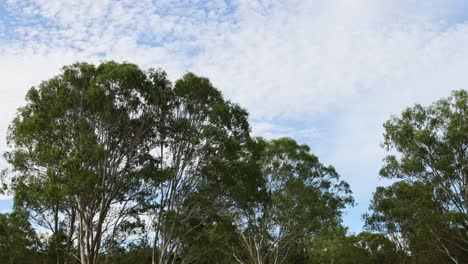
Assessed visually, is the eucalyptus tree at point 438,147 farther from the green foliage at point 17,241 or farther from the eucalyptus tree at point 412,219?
the green foliage at point 17,241

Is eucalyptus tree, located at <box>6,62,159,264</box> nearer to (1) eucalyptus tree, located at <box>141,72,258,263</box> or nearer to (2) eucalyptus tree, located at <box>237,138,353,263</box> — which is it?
(1) eucalyptus tree, located at <box>141,72,258,263</box>

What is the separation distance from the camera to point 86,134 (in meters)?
20.6

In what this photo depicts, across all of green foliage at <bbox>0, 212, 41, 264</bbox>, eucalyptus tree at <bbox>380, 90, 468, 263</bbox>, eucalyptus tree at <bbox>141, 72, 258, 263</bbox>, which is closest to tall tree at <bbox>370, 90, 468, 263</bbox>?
eucalyptus tree at <bbox>380, 90, 468, 263</bbox>

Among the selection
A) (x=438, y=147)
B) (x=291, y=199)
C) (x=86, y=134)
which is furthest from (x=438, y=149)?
(x=86, y=134)

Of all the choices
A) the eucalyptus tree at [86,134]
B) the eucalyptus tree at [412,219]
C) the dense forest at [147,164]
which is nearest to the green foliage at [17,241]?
the dense forest at [147,164]

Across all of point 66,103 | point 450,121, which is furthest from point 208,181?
point 450,121

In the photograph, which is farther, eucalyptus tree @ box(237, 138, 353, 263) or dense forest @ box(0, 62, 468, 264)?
eucalyptus tree @ box(237, 138, 353, 263)

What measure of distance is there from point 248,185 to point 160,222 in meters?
4.81

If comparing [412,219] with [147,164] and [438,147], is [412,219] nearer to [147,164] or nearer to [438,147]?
[438,147]

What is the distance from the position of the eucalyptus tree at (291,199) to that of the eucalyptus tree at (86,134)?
1443 cm

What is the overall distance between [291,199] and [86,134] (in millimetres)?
18733

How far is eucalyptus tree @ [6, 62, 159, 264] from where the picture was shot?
770 inches

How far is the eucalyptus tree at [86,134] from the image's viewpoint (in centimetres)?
1956

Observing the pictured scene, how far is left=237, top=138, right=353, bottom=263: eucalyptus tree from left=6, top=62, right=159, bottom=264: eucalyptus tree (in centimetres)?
1443
